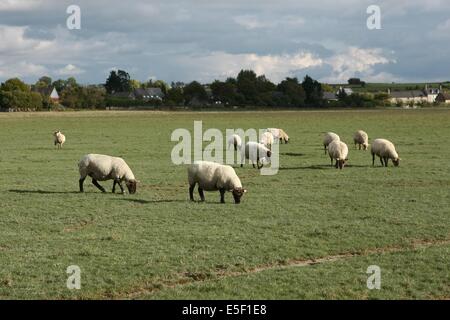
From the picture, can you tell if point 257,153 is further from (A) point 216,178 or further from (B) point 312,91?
(B) point 312,91

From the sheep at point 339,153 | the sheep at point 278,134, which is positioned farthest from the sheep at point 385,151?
the sheep at point 278,134

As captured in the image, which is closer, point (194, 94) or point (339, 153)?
point (339, 153)

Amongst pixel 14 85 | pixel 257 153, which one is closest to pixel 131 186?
pixel 257 153

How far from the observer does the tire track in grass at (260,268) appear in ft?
35.9

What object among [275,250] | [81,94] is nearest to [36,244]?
[275,250]

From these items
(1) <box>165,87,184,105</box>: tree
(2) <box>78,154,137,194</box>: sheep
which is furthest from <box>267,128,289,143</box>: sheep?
(1) <box>165,87,184,105</box>: tree

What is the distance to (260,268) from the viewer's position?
12375 mm

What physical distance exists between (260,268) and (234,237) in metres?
2.34

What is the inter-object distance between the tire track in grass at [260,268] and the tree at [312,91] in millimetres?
148144

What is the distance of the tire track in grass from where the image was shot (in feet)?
35.9

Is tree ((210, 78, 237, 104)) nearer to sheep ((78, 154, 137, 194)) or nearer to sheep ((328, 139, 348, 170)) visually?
sheep ((328, 139, 348, 170))

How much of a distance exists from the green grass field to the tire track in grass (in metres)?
0.02

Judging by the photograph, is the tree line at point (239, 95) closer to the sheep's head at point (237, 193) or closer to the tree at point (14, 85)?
the tree at point (14, 85)

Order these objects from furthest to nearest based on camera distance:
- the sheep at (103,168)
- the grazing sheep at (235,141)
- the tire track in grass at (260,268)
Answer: the grazing sheep at (235,141) < the sheep at (103,168) < the tire track in grass at (260,268)
